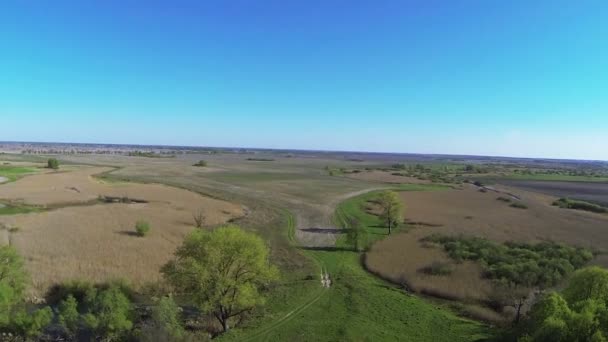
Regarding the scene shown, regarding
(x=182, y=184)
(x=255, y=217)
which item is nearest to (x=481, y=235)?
(x=255, y=217)

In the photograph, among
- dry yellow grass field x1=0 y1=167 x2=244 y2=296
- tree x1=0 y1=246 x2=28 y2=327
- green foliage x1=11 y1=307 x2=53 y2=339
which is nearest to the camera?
green foliage x1=11 y1=307 x2=53 y2=339

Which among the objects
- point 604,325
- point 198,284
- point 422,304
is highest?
point 604,325

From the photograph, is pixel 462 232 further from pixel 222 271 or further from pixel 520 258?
pixel 222 271

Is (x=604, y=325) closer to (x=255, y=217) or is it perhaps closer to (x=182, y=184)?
(x=255, y=217)

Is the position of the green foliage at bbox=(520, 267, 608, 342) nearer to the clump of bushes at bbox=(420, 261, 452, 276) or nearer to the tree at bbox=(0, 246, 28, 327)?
the clump of bushes at bbox=(420, 261, 452, 276)

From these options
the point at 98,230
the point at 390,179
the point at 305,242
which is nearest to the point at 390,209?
the point at 305,242

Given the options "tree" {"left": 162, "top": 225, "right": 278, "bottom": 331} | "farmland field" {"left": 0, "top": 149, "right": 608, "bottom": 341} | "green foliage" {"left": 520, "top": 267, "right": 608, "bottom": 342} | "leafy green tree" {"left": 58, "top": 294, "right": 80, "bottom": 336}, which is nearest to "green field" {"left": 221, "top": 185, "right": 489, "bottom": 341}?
"farmland field" {"left": 0, "top": 149, "right": 608, "bottom": 341}

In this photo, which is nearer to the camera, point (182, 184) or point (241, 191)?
point (241, 191)
